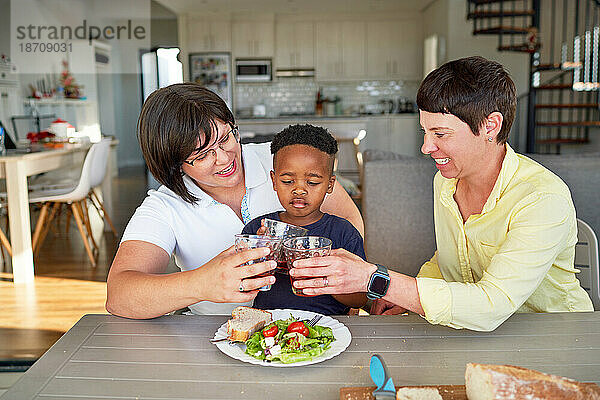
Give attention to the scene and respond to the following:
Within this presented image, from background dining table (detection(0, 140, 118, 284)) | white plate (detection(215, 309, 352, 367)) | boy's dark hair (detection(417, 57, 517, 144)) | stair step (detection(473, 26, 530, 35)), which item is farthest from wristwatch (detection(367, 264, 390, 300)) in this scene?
stair step (detection(473, 26, 530, 35))

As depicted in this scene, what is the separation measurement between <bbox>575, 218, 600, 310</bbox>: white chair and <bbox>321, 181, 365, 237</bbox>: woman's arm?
0.75 metres

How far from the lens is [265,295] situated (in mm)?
1532

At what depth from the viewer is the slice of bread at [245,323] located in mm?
1132

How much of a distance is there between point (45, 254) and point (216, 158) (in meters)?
3.69

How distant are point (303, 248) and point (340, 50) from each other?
960 centimetres

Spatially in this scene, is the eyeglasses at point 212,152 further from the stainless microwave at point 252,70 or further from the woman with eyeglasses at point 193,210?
the stainless microwave at point 252,70

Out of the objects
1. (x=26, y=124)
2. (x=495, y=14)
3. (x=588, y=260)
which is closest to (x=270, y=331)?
(x=588, y=260)

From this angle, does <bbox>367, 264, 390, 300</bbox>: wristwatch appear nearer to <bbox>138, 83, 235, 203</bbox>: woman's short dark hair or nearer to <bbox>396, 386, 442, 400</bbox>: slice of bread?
<bbox>396, 386, 442, 400</bbox>: slice of bread

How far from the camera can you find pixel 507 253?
4.10 feet

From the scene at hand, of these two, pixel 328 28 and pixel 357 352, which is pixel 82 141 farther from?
pixel 328 28

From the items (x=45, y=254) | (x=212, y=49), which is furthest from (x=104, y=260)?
(x=212, y=49)

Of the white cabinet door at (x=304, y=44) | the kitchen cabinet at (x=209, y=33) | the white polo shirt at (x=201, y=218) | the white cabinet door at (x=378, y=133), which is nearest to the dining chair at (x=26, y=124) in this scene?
the kitchen cabinet at (x=209, y=33)

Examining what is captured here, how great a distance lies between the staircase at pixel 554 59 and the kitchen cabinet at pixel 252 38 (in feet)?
11.7

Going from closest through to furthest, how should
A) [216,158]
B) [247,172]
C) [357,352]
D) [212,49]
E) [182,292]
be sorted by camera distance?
[357,352] → [182,292] → [216,158] → [247,172] → [212,49]
